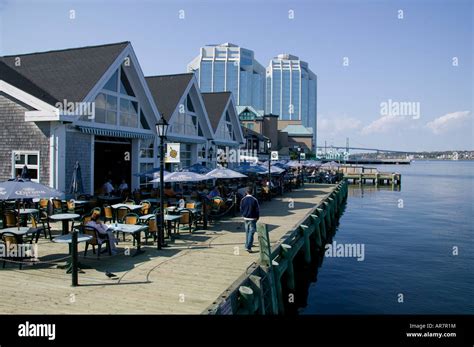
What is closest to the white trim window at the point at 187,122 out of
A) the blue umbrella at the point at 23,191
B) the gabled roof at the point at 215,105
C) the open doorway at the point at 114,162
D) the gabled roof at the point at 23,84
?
the gabled roof at the point at 215,105

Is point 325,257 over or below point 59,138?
below

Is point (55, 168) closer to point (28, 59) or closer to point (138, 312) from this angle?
point (28, 59)

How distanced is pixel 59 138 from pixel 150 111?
7552mm

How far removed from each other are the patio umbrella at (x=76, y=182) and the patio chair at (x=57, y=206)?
997 millimetres

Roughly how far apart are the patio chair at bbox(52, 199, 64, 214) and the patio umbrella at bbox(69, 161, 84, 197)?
997mm

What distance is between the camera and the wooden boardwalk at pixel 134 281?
7.32 meters

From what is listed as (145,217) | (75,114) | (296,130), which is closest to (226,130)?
(75,114)

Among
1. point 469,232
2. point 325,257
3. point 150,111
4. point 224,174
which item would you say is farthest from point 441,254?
point 150,111

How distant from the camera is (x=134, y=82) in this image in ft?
73.3

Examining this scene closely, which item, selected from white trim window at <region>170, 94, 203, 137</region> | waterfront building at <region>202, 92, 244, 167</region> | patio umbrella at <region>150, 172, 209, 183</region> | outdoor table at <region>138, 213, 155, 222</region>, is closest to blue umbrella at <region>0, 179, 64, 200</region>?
outdoor table at <region>138, 213, 155, 222</region>

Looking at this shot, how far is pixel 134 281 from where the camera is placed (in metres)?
8.84

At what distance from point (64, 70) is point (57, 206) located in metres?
8.58

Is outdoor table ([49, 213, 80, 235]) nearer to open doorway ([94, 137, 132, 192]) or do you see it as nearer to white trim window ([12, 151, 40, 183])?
white trim window ([12, 151, 40, 183])

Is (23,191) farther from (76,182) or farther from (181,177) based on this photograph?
(181,177)
